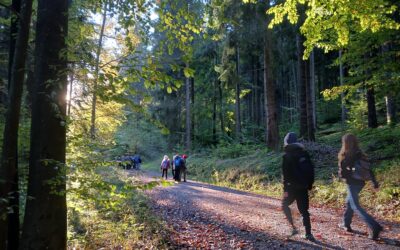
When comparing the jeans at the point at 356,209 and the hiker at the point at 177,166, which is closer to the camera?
the jeans at the point at 356,209

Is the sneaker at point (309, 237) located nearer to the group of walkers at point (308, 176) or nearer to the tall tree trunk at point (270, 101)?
the group of walkers at point (308, 176)

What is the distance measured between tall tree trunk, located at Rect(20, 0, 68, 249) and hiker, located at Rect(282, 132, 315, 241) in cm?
397

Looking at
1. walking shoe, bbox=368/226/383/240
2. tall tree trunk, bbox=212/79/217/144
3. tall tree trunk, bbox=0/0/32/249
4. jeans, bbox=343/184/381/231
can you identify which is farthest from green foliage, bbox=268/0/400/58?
tall tree trunk, bbox=212/79/217/144

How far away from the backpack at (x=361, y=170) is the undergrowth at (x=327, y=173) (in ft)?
8.31

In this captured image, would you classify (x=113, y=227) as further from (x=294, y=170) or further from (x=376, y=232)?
(x=376, y=232)

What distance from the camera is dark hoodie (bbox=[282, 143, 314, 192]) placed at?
6.09 meters

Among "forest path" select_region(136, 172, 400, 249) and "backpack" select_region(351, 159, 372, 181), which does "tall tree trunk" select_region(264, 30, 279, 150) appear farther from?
"backpack" select_region(351, 159, 372, 181)

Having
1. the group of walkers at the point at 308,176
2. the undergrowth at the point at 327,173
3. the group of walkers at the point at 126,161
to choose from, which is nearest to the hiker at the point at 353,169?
the group of walkers at the point at 308,176

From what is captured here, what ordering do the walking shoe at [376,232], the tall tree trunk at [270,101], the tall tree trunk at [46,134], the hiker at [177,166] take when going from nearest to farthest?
the tall tree trunk at [46,134], the walking shoe at [376,232], the hiker at [177,166], the tall tree trunk at [270,101]

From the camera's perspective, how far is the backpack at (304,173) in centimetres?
607

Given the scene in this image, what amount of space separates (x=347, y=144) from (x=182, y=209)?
518 centimetres

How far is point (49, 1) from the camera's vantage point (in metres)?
4.12

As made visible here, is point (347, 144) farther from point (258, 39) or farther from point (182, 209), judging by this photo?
point (258, 39)

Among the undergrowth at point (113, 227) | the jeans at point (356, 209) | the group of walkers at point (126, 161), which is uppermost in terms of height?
the group of walkers at point (126, 161)
